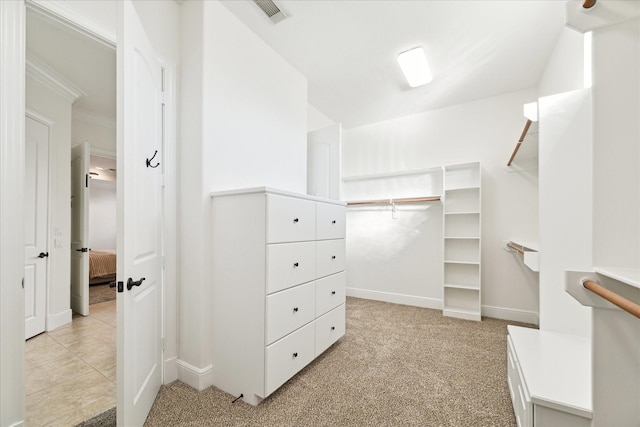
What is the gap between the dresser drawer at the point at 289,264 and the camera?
1.62 m

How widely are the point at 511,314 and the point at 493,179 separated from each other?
5.38 feet

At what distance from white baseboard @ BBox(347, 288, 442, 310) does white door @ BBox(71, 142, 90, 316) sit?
3.61 metres

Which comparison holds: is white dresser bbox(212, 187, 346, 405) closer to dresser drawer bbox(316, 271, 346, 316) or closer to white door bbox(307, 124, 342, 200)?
dresser drawer bbox(316, 271, 346, 316)

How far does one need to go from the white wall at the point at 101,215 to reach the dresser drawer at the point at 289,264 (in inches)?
335

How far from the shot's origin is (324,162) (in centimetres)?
306

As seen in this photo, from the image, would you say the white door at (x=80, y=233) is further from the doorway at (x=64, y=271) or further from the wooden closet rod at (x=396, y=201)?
the wooden closet rod at (x=396, y=201)

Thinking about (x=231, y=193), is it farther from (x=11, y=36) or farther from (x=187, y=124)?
(x=11, y=36)

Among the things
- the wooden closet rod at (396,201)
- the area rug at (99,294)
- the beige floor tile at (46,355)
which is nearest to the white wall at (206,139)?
the beige floor tile at (46,355)

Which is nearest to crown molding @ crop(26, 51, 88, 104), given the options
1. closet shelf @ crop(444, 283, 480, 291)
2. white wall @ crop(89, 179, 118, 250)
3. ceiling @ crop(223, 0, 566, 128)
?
ceiling @ crop(223, 0, 566, 128)

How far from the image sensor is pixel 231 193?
1.72m

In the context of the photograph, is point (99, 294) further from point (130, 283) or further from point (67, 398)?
point (130, 283)

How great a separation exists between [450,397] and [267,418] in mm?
1166

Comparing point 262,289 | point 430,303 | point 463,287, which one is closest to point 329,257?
point 262,289

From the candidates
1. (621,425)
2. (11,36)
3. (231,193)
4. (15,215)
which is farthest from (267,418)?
(11,36)
